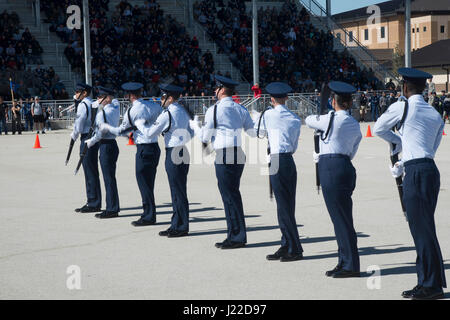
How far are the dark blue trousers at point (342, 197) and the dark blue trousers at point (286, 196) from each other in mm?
837

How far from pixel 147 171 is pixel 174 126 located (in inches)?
39.0

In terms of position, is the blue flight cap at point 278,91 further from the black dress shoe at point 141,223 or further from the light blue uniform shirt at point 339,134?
the black dress shoe at point 141,223

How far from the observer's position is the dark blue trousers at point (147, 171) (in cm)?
1016

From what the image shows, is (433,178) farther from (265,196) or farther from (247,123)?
(265,196)

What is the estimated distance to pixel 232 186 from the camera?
8656 mm

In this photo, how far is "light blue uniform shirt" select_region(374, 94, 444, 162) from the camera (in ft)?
20.7

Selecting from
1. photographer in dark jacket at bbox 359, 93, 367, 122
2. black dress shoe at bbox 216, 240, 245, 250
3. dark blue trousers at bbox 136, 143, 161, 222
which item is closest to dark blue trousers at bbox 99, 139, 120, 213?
dark blue trousers at bbox 136, 143, 161, 222

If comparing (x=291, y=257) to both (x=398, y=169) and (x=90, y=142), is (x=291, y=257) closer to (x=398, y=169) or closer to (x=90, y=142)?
(x=398, y=169)

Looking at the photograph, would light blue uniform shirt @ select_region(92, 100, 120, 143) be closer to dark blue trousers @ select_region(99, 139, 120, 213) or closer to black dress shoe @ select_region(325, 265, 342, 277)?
dark blue trousers @ select_region(99, 139, 120, 213)

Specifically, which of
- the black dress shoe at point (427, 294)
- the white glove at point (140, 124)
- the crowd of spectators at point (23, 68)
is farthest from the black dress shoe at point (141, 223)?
the crowd of spectators at point (23, 68)

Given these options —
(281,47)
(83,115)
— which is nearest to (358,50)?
(281,47)

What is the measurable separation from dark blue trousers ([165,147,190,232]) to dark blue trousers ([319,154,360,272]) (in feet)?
8.86

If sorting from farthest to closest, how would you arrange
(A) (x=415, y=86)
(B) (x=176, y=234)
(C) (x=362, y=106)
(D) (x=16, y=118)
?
(C) (x=362, y=106)
(D) (x=16, y=118)
(B) (x=176, y=234)
(A) (x=415, y=86)

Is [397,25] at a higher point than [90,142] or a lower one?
higher
